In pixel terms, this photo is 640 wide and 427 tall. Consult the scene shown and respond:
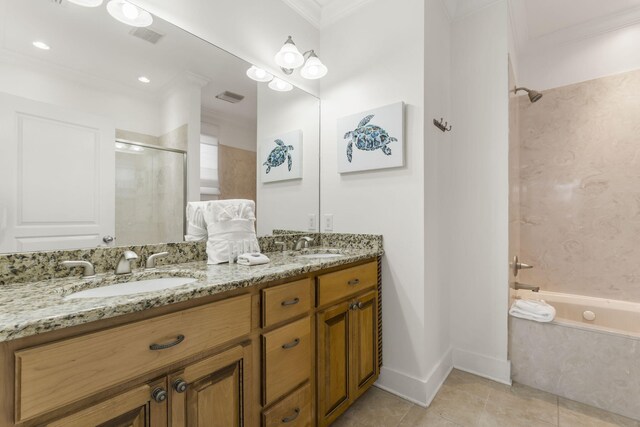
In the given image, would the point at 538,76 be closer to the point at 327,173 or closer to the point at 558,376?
the point at 327,173

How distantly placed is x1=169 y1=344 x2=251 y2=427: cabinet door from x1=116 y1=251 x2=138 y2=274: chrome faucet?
53 centimetres

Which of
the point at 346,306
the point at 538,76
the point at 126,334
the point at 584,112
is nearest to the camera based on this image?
the point at 126,334

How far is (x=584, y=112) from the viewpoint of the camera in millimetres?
2537

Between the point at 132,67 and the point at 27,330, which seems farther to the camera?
the point at 132,67

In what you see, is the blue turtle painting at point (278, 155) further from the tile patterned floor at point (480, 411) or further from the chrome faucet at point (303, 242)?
the tile patterned floor at point (480, 411)

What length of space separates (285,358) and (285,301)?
0.24m

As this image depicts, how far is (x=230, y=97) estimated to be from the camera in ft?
5.81

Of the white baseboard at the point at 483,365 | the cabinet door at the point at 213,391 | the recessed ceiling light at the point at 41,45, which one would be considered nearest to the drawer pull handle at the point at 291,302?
the cabinet door at the point at 213,391

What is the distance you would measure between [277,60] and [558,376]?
2.72 m

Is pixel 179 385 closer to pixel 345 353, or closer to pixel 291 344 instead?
pixel 291 344

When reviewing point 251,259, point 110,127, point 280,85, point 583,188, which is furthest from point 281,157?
point 583,188

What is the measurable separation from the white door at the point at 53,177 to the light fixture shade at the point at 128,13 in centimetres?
47

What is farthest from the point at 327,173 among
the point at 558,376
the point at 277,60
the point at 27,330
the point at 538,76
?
the point at 538,76

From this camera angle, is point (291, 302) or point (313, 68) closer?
point (291, 302)
